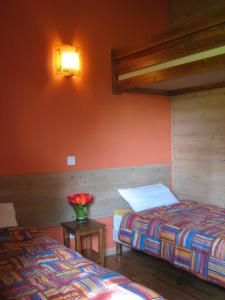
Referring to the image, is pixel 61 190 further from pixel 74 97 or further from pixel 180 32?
pixel 180 32

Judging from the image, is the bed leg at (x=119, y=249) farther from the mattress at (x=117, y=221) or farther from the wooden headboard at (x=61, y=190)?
the wooden headboard at (x=61, y=190)

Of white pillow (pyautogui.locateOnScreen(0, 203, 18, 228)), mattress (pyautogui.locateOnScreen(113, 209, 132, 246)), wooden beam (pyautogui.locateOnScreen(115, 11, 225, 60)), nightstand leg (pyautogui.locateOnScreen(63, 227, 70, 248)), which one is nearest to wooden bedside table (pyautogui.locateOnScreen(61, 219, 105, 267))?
nightstand leg (pyautogui.locateOnScreen(63, 227, 70, 248))

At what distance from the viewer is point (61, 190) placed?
3410mm

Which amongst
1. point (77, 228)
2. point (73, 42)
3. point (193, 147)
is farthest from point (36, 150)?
point (193, 147)

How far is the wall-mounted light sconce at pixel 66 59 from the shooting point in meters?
3.32

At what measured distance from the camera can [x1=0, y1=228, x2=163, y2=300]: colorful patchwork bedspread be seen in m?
1.71

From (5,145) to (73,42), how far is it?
4.12 ft

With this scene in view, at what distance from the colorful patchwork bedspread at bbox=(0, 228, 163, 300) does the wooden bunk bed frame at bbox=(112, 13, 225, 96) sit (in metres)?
1.70

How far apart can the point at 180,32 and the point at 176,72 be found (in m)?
0.32

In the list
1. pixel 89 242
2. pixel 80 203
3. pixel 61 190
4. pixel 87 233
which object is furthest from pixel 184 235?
pixel 61 190

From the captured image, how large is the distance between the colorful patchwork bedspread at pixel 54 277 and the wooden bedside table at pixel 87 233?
2.03 ft

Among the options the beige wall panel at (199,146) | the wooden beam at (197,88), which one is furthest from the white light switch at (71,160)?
the wooden beam at (197,88)

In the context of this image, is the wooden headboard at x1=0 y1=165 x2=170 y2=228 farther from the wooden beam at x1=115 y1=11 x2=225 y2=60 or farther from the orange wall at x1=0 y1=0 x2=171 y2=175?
the wooden beam at x1=115 y1=11 x2=225 y2=60

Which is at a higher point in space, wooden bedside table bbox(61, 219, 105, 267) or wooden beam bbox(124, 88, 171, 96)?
wooden beam bbox(124, 88, 171, 96)
